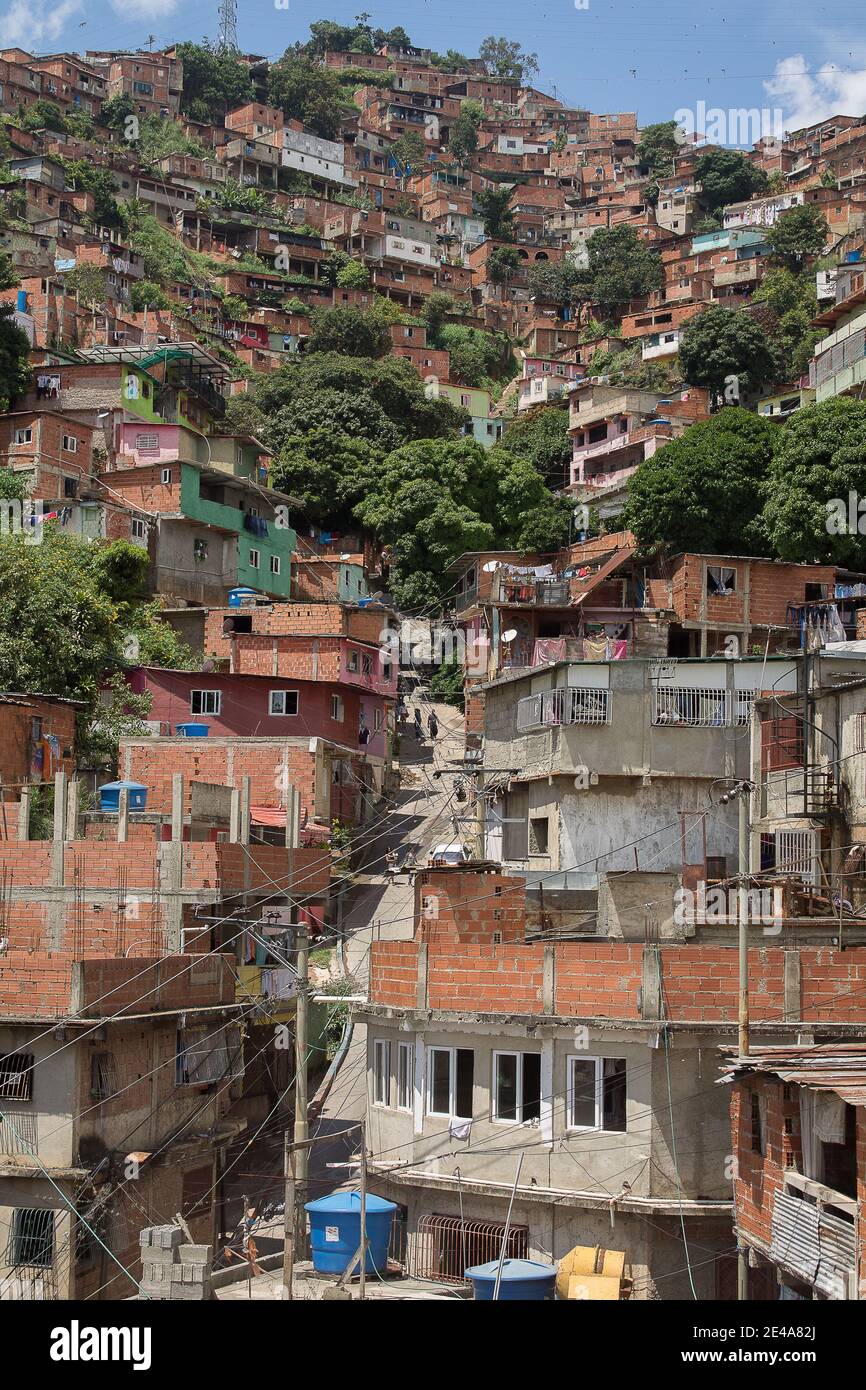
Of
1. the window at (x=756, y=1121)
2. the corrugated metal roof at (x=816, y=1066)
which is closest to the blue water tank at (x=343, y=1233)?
the corrugated metal roof at (x=816, y=1066)

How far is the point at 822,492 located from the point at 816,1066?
107 ft

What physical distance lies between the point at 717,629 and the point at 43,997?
25.8m

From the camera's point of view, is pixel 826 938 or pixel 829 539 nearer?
pixel 826 938

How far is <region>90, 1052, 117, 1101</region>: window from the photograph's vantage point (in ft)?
79.0

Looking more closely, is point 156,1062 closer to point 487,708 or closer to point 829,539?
point 487,708

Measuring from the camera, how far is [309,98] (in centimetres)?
13688

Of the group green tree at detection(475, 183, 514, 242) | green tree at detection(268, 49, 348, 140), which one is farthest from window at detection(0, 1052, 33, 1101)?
green tree at detection(268, 49, 348, 140)

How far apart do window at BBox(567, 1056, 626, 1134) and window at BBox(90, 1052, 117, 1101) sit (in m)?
7.12

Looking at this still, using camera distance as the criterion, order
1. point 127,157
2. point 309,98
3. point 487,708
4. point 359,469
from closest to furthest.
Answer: point 487,708 → point 359,469 → point 127,157 → point 309,98

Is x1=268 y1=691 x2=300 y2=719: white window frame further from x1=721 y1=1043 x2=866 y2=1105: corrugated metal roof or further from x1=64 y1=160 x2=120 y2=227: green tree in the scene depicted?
x1=64 y1=160 x2=120 y2=227: green tree

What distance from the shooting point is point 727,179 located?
119 metres

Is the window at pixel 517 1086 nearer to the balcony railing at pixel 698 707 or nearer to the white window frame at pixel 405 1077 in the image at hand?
the white window frame at pixel 405 1077

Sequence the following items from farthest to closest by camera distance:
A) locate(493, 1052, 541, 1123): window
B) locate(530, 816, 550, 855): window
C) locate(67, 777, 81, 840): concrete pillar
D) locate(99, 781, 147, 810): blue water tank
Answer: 1. locate(99, 781, 147, 810): blue water tank
2. locate(530, 816, 550, 855): window
3. locate(67, 777, 81, 840): concrete pillar
4. locate(493, 1052, 541, 1123): window
